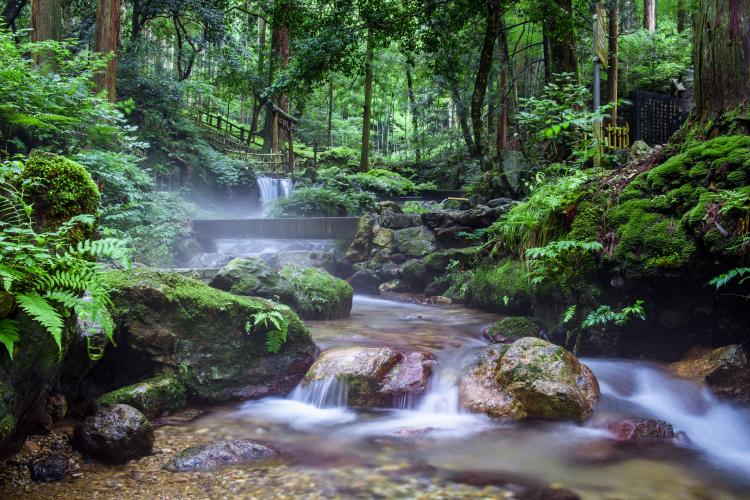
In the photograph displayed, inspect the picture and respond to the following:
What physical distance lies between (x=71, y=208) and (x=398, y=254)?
28.3 feet

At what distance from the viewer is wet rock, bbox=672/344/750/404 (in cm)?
462

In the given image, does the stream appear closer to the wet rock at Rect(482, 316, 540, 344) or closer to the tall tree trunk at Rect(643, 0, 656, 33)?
the wet rock at Rect(482, 316, 540, 344)

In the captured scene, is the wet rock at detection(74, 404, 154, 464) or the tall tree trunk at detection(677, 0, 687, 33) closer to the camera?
the wet rock at detection(74, 404, 154, 464)

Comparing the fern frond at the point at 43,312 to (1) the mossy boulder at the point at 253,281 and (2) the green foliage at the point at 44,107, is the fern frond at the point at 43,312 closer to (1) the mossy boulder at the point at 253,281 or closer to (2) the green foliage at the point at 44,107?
(1) the mossy boulder at the point at 253,281

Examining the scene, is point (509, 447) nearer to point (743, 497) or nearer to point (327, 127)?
point (743, 497)

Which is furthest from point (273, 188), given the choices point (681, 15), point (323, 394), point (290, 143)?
point (681, 15)

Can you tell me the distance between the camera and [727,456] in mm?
4000

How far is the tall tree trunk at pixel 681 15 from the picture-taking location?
19.4 meters

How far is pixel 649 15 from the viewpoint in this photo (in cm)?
2634

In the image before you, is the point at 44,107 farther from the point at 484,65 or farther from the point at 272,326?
the point at 484,65

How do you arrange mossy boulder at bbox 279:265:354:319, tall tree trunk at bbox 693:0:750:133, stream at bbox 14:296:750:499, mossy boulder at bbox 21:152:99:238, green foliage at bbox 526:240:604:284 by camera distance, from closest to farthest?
mossy boulder at bbox 21:152:99:238
stream at bbox 14:296:750:499
tall tree trunk at bbox 693:0:750:133
green foliage at bbox 526:240:604:284
mossy boulder at bbox 279:265:354:319

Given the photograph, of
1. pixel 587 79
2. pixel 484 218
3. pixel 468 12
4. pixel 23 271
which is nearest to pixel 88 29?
pixel 468 12

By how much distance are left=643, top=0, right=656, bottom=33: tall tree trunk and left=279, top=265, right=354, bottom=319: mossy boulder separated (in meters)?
24.0

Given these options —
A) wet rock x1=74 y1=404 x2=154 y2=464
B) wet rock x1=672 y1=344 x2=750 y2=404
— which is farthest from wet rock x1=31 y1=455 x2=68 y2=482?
wet rock x1=672 y1=344 x2=750 y2=404
